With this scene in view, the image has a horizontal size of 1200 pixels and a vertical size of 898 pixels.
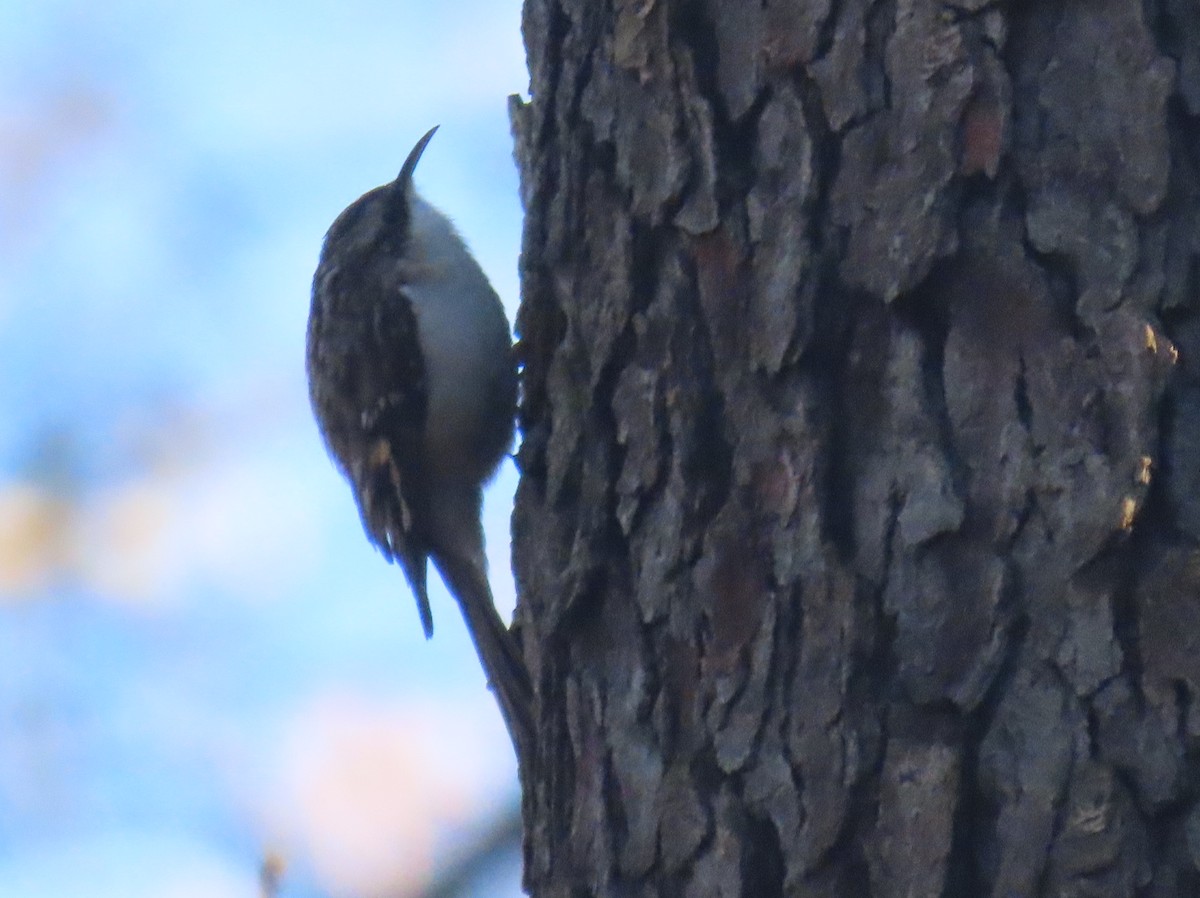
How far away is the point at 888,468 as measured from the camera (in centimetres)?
174

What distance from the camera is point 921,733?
1.66 m

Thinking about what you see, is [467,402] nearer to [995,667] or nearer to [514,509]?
[514,509]

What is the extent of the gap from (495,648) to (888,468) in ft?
4.90

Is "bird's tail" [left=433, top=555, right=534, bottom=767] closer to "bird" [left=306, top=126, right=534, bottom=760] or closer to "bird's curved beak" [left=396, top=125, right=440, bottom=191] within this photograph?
"bird" [left=306, top=126, right=534, bottom=760]

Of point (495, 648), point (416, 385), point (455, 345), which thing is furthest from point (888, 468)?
point (416, 385)

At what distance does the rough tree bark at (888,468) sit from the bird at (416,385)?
126 centimetres

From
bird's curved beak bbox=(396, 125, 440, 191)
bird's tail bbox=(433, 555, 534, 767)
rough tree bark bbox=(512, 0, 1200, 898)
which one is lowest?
bird's tail bbox=(433, 555, 534, 767)

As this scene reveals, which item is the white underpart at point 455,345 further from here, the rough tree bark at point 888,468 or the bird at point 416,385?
the rough tree bark at point 888,468

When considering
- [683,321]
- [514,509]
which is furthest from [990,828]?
[514,509]

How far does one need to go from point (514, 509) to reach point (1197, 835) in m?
1.08

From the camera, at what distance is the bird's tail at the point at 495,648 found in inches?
105

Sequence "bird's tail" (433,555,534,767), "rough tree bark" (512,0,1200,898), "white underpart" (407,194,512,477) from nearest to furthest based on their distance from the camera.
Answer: "rough tree bark" (512,0,1200,898), "bird's tail" (433,555,534,767), "white underpart" (407,194,512,477)

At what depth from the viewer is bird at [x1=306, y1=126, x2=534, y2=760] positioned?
11.1 feet

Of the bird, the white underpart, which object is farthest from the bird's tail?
the white underpart
